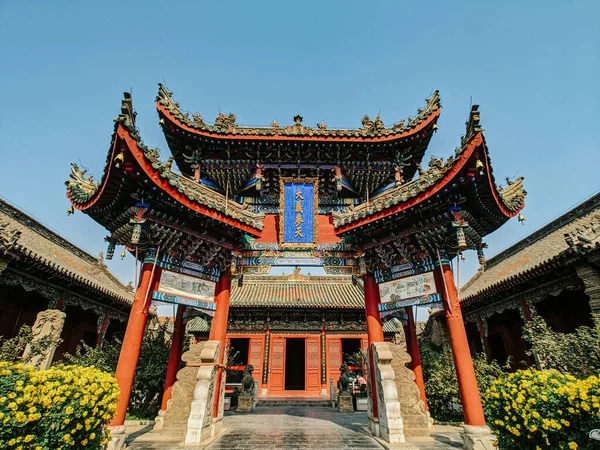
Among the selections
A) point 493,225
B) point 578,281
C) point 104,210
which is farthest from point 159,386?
point 578,281

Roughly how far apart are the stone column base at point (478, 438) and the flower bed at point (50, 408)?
269 inches

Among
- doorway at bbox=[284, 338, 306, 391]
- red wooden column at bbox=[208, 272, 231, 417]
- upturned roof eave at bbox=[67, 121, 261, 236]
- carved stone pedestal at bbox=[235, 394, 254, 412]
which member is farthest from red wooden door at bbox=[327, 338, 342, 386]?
upturned roof eave at bbox=[67, 121, 261, 236]

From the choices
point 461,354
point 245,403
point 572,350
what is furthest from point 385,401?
point 245,403

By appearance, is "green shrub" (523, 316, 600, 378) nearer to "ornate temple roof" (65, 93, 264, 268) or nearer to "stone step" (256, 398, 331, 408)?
"ornate temple roof" (65, 93, 264, 268)

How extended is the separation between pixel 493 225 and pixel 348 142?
4835 millimetres

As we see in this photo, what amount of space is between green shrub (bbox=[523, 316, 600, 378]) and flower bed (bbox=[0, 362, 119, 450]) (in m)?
9.99

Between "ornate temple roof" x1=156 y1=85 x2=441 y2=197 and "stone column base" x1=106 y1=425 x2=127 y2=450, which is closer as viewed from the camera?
"stone column base" x1=106 y1=425 x2=127 y2=450

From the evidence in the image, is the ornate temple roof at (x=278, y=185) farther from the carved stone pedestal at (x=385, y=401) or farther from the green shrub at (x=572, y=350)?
the green shrub at (x=572, y=350)

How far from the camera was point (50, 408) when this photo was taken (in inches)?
154

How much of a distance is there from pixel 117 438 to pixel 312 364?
14.1 metres

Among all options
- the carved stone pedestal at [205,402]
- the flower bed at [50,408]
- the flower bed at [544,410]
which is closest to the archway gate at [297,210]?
the carved stone pedestal at [205,402]

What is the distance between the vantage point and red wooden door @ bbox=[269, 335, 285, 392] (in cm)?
1800

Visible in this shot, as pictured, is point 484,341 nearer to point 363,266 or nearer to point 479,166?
point 363,266

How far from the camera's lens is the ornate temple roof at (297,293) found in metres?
18.7
